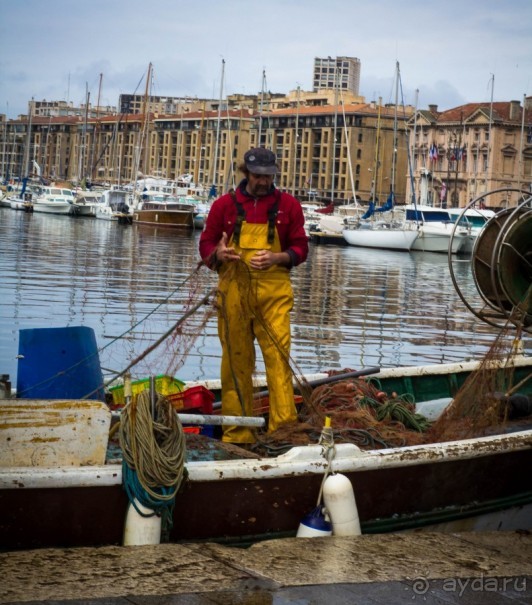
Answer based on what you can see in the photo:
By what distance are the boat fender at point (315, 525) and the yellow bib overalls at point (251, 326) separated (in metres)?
1.15

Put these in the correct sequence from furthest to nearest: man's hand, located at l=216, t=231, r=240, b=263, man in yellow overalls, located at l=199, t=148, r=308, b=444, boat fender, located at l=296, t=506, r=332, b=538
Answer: man in yellow overalls, located at l=199, t=148, r=308, b=444 < man's hand, located at l=216, t=231, r=240, b=263 < boat fender, located at l=296, t=506, r=332, b=538

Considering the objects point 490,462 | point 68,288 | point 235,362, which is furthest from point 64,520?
point 68,288

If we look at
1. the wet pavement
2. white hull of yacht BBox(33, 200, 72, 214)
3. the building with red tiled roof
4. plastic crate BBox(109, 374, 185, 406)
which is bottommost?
the wet pavement

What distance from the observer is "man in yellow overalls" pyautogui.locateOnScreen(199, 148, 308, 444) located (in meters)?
7.18

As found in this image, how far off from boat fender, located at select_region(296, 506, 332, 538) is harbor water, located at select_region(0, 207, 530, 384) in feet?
5.33

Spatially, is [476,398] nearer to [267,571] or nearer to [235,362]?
[235,362]

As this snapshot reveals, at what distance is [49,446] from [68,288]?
18.4 metres

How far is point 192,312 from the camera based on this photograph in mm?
7344

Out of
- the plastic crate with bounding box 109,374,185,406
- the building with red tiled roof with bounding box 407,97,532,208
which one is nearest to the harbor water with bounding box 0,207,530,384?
the plastic crate with bounding box 109,374,185,406

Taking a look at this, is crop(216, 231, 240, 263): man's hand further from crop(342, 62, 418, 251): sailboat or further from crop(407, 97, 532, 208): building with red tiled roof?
crop(407, 97, 532, 208): building with red tiled roof

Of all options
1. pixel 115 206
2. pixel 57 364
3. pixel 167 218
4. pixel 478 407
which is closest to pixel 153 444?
pixel 57 364

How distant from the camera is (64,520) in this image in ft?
18.3
